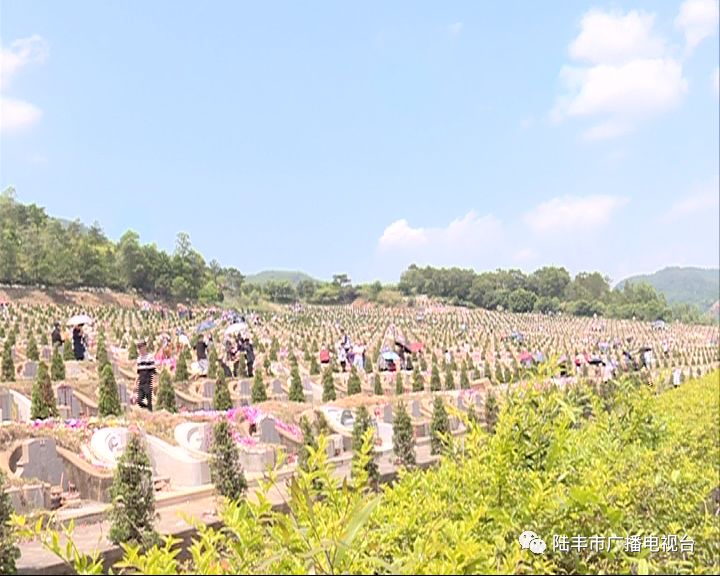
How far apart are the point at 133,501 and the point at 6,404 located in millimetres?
6825

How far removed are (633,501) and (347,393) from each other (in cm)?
1563

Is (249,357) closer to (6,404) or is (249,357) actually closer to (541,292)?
(6,404)

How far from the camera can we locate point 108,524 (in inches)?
283

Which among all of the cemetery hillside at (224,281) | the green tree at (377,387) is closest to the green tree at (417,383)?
the green tree at (377,387)

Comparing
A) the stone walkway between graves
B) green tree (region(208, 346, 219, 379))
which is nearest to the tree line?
green tree (region(208, 346, 219, 379))

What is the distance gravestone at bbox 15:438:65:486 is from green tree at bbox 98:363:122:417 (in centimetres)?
383

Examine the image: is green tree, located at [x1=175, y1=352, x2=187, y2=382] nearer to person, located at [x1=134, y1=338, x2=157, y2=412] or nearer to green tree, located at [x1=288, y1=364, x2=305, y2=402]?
green tree, located at [x1=288, y1=364, x2=305, y2=402]

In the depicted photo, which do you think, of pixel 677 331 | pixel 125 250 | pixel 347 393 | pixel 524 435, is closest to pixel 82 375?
pixel 347 393

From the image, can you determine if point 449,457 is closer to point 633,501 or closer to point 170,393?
point 633,501

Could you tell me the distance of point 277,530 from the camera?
2.26 meters

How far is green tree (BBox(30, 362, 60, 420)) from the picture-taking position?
37.5 feet

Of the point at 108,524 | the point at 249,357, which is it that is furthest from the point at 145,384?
the point at 108,524

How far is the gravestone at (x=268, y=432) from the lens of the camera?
35.0 feet

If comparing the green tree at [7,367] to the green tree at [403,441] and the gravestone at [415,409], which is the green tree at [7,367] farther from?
the green tree at [403,441]
